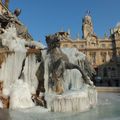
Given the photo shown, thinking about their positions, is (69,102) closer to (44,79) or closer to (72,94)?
(72,94)

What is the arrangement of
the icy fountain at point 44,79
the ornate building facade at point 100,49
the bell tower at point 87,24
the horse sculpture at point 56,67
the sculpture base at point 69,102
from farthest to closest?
1. the bell tower at point 87,24
2. the ornate building facade at point 100,49
3. the horse sculpture at point 56,67
4. the icy fountain at point 44,79
5. the sculpture base at point 69,102

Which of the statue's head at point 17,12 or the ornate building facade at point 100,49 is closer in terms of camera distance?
the statue's head at point 17,12

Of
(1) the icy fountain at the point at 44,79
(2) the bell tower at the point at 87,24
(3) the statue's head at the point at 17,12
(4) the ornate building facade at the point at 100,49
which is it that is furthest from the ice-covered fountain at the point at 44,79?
(2) the bell tower at the point at 87,24

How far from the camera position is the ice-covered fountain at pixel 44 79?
1034 centimetres

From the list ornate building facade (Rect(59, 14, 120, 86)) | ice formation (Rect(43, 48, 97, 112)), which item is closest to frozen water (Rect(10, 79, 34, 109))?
ice formation (Rect(43, 48, 97, 112))

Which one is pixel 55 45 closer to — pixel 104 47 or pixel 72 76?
pixel 72 76

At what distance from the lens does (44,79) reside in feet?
37.4

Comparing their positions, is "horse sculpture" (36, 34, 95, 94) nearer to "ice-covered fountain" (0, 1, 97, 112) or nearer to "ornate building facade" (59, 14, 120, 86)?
"ice-covered fountain" (0, 1, 97, 112)

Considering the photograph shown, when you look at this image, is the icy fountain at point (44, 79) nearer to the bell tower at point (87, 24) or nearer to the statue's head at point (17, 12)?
the statue's head at point (17, 12)

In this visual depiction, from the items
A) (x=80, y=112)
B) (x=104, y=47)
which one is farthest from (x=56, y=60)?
(x=104, y=47)

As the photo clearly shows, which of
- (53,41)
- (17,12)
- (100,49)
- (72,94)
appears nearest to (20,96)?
(72,94)

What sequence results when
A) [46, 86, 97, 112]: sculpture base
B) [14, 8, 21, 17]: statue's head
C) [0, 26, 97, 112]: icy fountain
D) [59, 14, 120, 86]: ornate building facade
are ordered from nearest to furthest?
[46, 86, 97, 112]: sculpture base < [0, 26, 97, 112]: icy fountain < [14, 8, 21, 17]: statue's head < [59, 14, 120, 86]: ornate building facade

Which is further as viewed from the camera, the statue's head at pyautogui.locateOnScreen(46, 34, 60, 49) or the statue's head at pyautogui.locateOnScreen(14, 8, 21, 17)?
the statue's head at pyautogui.locateOnScreen(14, 8, 21, 17)

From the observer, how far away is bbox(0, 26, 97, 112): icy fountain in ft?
33.9
